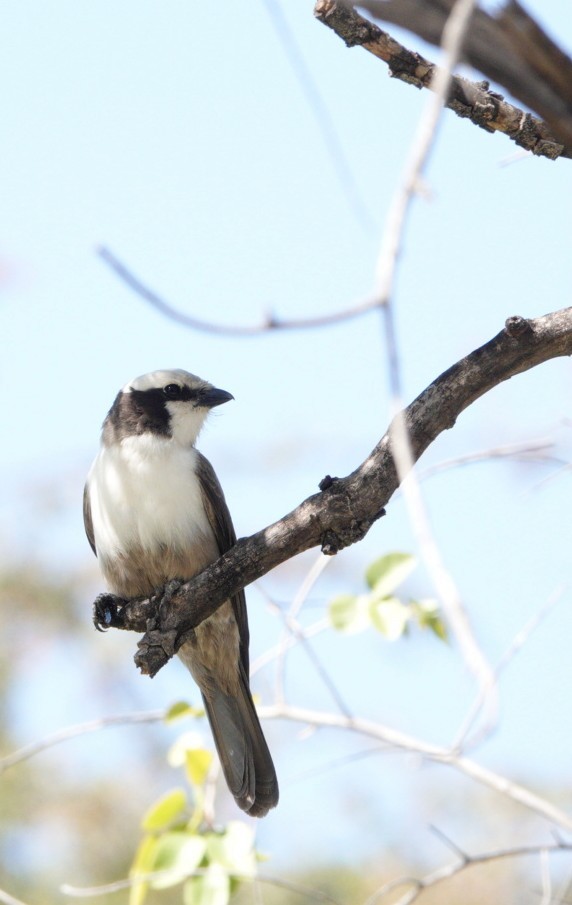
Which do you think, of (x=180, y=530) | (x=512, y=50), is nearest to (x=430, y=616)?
(x=180, y=530)

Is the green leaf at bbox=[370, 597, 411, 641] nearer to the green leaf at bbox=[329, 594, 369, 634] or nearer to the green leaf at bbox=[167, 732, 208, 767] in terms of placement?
the green leaf at bbox=[329, 594, 369, 634]

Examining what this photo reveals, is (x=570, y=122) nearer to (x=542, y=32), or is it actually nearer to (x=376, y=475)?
(x=542, y=32)

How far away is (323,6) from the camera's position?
370 centimetres

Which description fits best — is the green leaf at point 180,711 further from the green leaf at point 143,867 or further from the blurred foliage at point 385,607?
the blurred foliage at point 385,607

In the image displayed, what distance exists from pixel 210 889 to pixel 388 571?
1465 millimetres

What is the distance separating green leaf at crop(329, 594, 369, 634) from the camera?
4473mm

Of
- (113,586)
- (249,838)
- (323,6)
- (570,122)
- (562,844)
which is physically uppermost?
(323,6)

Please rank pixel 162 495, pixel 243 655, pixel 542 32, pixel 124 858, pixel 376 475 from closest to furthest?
pixel 542 32
pixel 376 475
pixel 162 495
pixel 243 655
pixel 124 858

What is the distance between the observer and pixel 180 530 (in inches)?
202

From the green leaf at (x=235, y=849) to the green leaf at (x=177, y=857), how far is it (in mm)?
54

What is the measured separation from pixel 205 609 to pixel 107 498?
1255 millimetres

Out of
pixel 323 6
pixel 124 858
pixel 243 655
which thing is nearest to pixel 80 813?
pixel 124 858

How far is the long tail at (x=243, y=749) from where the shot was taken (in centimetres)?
542

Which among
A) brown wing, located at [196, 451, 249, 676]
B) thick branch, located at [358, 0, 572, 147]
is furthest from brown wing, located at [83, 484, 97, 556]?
thick branch, located at [358, 0, 572, 147]
